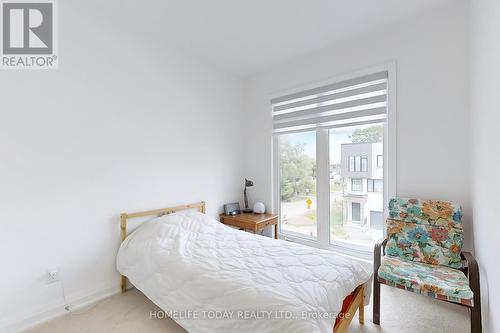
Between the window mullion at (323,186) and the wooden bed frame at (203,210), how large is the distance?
1.18 m

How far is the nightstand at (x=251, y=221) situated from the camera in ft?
9.82

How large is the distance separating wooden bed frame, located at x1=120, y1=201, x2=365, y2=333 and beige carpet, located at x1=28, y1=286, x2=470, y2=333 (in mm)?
173

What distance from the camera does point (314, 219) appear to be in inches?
123

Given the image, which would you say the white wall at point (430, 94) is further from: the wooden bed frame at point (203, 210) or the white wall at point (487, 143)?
the wooden bed frame at point (203, 210)

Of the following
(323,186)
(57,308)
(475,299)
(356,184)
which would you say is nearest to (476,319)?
(475,299)

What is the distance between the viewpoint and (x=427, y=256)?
2025mm

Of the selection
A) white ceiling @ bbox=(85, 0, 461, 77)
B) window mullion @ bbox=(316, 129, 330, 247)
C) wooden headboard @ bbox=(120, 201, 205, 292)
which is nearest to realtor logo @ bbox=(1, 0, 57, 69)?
white ceiling @ bbox=(85, 0, 461, 77)

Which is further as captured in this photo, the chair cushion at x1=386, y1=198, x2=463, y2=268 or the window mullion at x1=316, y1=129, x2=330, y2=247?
the window mullion at x1=316, y1=129, x2=330, y2=247

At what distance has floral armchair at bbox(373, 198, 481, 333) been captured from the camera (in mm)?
1562

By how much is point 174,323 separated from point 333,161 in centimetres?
243

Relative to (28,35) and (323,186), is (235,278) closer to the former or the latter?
(323,186)

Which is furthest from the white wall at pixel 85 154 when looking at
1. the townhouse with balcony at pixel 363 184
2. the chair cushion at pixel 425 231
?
the chair cushion at pixel 425 231

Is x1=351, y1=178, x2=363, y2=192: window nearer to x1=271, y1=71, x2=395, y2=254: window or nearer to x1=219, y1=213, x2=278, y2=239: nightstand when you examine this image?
x1=271, y1=71, x2=395, y2=254: window

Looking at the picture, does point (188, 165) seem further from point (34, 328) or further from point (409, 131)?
point (409, 131)
